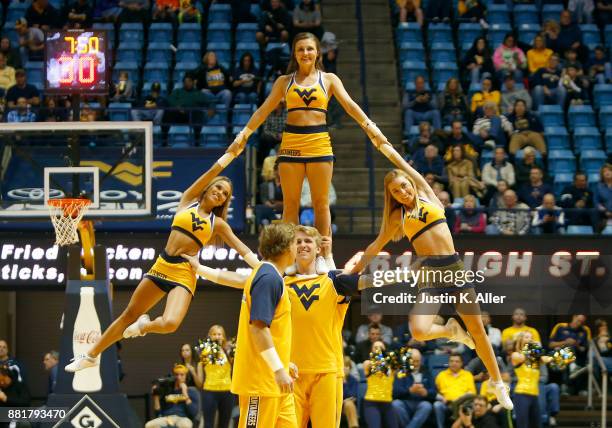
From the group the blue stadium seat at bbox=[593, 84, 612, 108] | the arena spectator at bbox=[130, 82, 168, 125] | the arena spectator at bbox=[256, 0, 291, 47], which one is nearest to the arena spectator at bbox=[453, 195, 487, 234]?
the blue stadium seat at bbox=[593, 84, 612, 108]

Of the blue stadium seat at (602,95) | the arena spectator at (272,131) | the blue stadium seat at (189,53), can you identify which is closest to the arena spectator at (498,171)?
the blue stadium seat at (602,95)

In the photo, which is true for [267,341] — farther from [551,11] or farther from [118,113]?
[551,11]

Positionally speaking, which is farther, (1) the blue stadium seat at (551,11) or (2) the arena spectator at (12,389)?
(1) the blue stadium seat at (551,11)

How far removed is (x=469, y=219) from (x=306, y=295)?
A: 328 inches

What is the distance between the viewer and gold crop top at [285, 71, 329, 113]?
34.2 ft

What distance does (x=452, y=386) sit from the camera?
15.6 meters

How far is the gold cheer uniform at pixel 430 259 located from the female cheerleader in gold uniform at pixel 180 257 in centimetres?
155

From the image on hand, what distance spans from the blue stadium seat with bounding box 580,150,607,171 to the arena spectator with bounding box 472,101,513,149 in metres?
1.23

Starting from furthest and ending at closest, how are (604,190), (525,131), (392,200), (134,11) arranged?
(134,11)
(525,131)
(604,190)
(392,200)

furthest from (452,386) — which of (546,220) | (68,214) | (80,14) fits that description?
(80,14)

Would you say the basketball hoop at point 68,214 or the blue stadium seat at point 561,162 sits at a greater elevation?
the blue stadium seat at point 561,162

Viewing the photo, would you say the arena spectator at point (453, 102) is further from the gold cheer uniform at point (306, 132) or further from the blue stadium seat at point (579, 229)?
the gold cheer uniform at point (306, 132)

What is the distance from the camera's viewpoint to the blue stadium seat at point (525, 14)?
22219 mm

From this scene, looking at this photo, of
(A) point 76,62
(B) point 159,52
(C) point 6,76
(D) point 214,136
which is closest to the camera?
(A) point 76,62
